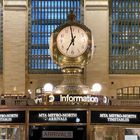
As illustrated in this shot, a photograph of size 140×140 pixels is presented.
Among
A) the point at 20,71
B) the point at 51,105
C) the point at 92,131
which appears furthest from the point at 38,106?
the point at 20,71

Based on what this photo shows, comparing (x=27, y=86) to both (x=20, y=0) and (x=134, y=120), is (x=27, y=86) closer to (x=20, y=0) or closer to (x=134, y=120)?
(x=20, y=0)

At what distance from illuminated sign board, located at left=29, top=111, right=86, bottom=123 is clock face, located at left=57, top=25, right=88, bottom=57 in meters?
0.75

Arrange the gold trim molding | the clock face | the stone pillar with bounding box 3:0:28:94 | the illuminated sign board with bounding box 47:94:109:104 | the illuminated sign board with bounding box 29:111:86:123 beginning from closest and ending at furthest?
the illuminated sign board with bounding box 29:111:86:123, the illuminated sign board with bounding box 47:94:109:104, the clock face, the stone pillar with bounding box 3:0:28:94, the gold trim molding

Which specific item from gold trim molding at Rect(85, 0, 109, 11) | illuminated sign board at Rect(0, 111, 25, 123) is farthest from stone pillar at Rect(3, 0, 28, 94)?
illuminated sign board at Rect(0, 111, 25, 123)

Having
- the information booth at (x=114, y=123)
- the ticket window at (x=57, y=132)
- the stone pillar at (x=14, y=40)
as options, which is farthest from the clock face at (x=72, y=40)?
the stone pillar at (x=14, y=40)

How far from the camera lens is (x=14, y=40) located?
4894cm

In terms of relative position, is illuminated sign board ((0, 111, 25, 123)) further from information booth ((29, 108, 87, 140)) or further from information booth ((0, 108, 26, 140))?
information booth ((29, 108, 87, 140))

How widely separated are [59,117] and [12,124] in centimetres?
42

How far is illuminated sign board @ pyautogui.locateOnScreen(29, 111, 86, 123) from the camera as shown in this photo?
4152 millimetres

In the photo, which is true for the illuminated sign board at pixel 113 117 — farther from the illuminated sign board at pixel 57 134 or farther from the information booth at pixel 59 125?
the illuminated sign board at pixel 57 134

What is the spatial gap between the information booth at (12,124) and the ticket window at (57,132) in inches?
3.5

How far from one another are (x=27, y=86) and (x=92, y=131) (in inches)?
1792

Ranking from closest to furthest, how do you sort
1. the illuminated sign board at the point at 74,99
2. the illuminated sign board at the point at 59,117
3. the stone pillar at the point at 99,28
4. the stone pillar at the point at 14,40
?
the illuminated sign board at the point at 59,117, the illuminated sign board at the point at 74,99, the stone pillar at the point at 14,40, the stone pillar at the point at 99,28

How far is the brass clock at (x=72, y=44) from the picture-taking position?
4762 millimetres
